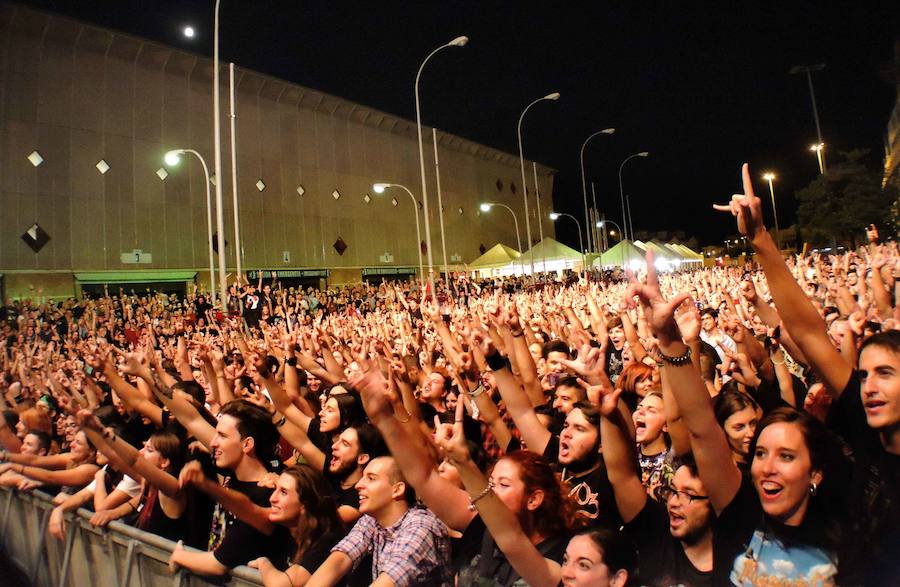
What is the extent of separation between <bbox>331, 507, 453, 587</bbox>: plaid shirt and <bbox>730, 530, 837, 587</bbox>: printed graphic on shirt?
4.47ft

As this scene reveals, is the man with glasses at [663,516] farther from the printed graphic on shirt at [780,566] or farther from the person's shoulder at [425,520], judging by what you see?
the person's shoulder at [425,520]

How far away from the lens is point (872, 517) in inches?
91.3

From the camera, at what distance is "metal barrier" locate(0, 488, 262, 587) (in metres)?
3.73

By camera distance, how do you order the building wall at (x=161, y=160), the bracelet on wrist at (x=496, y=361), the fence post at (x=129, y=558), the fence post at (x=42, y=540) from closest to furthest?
1. the fence post at (x=129, y=558)
2. the bracelet on wrist at (x=496, y=361)
3. the fence post at (x=42, y=540)
4. the building wall at (x=161, y=160)

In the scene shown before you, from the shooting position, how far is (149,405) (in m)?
6.05

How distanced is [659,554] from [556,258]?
107ft

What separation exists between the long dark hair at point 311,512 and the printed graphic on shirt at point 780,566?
209 cm

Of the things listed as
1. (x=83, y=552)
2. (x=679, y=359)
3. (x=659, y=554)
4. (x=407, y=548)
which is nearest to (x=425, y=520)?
(x=407, y=548)

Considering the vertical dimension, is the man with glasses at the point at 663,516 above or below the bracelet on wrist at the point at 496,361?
below

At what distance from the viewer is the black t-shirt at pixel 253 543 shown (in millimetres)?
3471

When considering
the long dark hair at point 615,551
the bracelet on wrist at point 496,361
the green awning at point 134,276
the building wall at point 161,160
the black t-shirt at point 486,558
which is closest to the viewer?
the long dark hair at point 615,551

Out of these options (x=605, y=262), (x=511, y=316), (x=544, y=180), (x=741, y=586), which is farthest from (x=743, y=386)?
(x=544, y=180)

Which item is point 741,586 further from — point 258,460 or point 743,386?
point 258,460

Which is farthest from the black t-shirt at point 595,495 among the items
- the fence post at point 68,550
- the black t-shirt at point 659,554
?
the fence post at point 68,550
